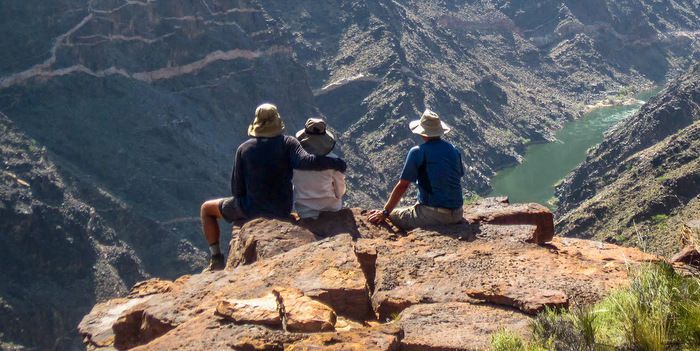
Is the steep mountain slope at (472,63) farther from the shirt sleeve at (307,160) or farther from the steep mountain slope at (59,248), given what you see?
the shirt sleeve at (307,160)

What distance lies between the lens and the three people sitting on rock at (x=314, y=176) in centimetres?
1020

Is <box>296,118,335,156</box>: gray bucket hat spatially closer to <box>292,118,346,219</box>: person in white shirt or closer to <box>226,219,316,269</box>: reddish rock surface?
<box>292,118,346,219</box>: person in white shirt

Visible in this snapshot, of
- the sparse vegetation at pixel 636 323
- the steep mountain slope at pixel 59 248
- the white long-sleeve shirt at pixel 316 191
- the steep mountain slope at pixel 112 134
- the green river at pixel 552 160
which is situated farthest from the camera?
the green river at pixel 552 160

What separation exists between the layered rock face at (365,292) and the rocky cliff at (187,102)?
3197 cm

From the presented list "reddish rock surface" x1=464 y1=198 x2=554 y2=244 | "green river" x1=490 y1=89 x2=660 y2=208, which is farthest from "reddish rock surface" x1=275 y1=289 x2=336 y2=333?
"green river" x1=490 y1=89 x2=660 y2=208

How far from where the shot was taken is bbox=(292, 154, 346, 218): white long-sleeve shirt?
414 inches

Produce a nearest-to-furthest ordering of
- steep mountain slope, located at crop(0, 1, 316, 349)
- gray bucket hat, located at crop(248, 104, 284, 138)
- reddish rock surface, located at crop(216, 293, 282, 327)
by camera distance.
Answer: reddish rock surface, located at crop(216, 293, 282, 327) < gray bucket hat, located at crop(248, 104, 284, 138) < steep mountain slope, located at crop(0, 1, 316, 349)

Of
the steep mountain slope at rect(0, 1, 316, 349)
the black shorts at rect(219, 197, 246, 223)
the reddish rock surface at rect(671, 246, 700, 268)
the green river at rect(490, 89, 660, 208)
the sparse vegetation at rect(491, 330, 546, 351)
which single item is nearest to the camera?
the sparse vegetation at rect(491, 330, 546, 351)

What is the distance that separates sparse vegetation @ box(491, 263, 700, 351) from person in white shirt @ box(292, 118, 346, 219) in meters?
4.86


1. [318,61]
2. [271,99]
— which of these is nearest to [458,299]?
[271,99]

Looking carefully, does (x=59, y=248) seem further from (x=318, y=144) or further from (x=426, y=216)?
(x=426, y=216)

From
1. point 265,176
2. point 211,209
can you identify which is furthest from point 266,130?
point 211,209

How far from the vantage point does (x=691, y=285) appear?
5883 millimetres

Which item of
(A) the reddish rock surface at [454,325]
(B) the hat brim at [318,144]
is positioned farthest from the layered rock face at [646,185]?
(A) the reddish rock surface at [454,325]
